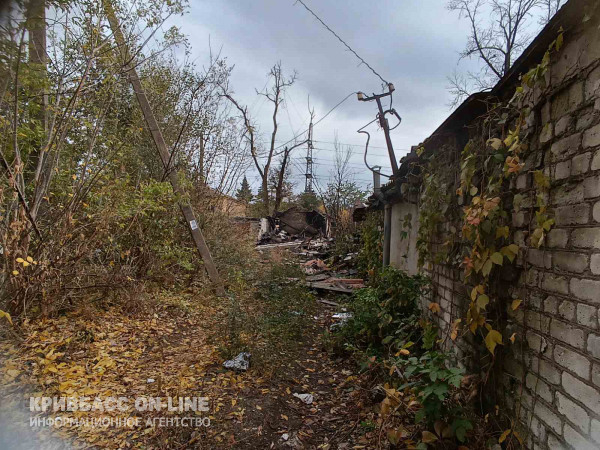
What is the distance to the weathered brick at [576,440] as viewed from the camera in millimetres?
1448

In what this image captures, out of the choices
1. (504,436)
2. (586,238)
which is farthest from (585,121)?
(504,436)

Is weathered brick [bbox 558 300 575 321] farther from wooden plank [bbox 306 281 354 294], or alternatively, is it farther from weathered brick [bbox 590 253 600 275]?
wooden plank [bbox 306 281 354 294]

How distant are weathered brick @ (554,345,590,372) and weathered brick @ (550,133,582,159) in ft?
3.23

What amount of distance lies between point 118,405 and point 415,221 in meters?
4.48

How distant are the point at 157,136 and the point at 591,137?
5714mm

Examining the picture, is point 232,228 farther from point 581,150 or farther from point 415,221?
point 581,150

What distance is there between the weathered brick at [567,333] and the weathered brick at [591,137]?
87 centimetres

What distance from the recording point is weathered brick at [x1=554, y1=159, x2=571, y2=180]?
1.64 metres

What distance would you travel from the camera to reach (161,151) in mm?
5629

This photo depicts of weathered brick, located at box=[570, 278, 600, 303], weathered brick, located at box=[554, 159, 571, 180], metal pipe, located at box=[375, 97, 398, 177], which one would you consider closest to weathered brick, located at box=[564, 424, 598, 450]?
weathered brick, located at box=[570, 278, 600, 303]

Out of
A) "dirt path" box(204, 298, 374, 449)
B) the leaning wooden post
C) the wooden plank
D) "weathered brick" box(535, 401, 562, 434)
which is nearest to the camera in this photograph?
"weathered brick" box(535, 401, 562, 434)

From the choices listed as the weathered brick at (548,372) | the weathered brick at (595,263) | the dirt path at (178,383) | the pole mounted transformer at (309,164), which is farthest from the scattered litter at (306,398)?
the pole mounted transformer at (309,164)

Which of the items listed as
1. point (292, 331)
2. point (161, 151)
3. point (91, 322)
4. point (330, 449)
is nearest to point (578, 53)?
point (330, 449)

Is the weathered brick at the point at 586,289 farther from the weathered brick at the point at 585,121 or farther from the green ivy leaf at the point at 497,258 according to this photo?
the weathered brick at the point at 585,121
